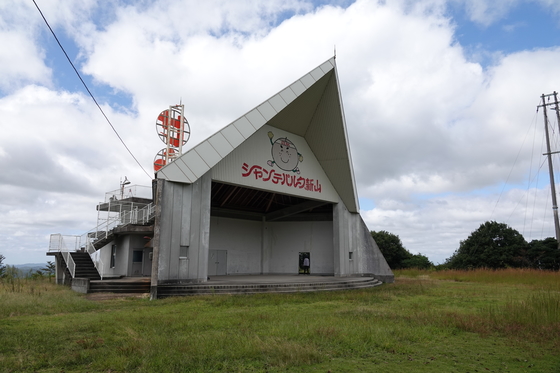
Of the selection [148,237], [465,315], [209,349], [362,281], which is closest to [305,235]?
[362,281]

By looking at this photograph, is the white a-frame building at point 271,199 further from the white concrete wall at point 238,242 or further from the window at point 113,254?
the window at point 113,254

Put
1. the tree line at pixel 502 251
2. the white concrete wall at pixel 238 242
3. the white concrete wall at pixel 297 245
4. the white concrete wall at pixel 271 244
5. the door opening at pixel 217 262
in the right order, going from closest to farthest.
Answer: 1. the door opening at pixel 217 262
2. the white concrete wall at pixel 238 242
3. the white concrete wall at pixel 271 244
4. the white concrete wall at pixel 297 245
5. the tree line at pixel 502 251

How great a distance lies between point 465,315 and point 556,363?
13.6ft

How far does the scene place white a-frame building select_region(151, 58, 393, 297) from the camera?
15.4 metres

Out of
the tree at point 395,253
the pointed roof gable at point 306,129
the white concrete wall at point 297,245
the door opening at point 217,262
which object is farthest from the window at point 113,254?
the tree at point 395,253

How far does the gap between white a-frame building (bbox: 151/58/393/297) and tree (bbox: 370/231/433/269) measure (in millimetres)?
20487

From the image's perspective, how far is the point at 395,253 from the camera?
4441 centimetres

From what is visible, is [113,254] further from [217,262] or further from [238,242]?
[238,242]

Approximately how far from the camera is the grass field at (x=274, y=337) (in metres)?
5.43

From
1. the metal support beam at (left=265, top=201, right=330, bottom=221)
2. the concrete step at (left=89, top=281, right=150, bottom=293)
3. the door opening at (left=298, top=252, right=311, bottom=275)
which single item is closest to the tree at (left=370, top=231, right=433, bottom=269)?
the door opening at (left=298, top=252, right=311, bottom=275)

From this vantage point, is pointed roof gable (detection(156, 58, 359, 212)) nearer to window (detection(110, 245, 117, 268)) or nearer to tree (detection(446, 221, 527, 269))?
window (detection(110, 245, 117, 268))

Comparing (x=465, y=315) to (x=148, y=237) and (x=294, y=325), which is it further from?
(x=148, y=237)

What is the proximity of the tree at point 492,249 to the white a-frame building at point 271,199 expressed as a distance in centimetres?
1595

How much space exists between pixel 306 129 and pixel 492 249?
2318 centimetres
